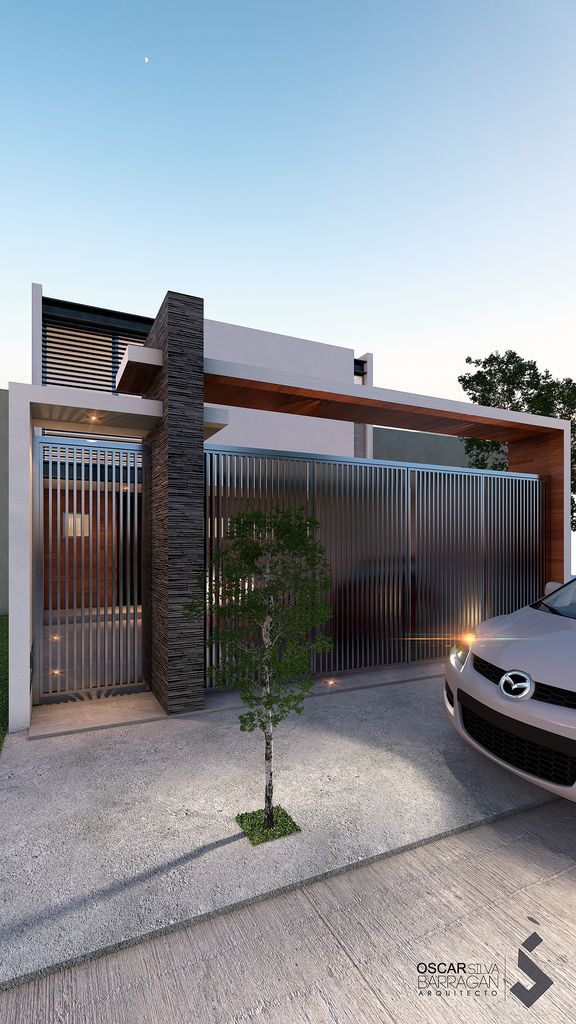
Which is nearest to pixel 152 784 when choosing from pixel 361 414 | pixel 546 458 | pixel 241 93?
pixel 361 414

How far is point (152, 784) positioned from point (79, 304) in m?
11.7

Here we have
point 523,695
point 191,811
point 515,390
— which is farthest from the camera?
point 515,390

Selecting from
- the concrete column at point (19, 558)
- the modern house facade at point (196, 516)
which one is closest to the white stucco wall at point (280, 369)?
the modern house facade at point (196, 516)

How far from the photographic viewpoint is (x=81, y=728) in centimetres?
457

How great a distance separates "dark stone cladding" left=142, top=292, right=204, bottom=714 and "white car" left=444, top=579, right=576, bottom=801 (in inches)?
106

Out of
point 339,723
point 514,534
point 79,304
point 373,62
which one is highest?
point 373,62

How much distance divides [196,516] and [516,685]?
134 inches

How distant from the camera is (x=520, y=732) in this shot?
297 cm

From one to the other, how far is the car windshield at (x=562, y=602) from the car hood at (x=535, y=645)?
13cm

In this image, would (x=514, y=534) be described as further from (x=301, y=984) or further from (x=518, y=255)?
(x=301, y=984)

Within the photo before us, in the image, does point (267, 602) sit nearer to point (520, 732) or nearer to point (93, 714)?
point (520, 732)

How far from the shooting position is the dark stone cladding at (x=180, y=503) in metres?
4.86

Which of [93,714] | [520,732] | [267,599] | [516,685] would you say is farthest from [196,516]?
[520,732]

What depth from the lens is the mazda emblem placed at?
3002mm
